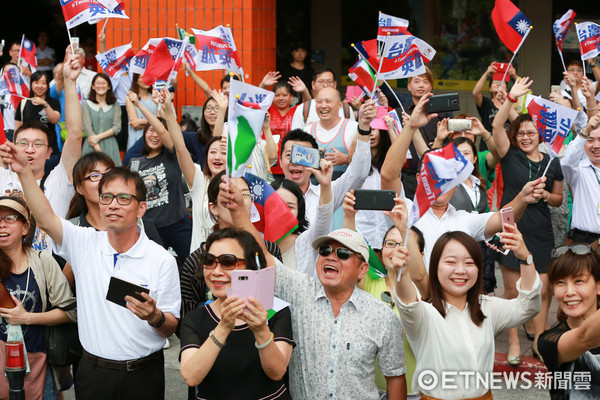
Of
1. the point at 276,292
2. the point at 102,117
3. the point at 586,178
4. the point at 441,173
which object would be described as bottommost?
the point at 276,292

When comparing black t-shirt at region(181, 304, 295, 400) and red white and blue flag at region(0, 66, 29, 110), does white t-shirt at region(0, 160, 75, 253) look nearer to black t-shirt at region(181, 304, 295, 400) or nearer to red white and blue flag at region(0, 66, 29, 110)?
black t-shirt at region(181, 304, 295, 400)

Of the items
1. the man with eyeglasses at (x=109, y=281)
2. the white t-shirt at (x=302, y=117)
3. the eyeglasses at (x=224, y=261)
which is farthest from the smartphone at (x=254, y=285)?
the white t-shirt at (x=302, y=117)

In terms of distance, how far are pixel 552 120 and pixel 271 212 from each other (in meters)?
2.58

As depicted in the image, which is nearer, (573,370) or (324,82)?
(573,370)

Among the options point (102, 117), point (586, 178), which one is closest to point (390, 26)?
point (586, 178)

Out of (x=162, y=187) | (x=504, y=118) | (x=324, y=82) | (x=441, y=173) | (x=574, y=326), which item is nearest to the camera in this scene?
(x=574, y=326)

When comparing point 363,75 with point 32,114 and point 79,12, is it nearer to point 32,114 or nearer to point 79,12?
point 79,12

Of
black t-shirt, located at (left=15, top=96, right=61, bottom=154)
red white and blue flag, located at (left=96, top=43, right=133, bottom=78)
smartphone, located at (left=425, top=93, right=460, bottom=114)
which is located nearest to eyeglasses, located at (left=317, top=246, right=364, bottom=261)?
smartphone, located at (left=425, top=93, right=460, bottom=114)

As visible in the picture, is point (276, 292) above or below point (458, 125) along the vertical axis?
below

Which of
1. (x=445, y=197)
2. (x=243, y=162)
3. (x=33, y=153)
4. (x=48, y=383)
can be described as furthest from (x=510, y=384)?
(x=33, y=153)

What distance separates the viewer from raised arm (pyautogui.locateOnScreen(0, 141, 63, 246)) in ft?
14.5

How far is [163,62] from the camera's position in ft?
25.7

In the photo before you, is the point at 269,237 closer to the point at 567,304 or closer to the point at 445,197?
the point at 445,197

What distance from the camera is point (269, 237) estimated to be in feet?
16.4
